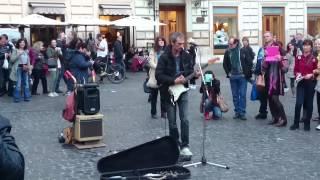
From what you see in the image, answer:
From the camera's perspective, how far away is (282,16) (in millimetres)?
32688

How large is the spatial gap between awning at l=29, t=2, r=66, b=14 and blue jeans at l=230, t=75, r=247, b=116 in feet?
53.9

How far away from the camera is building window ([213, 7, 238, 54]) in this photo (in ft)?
102

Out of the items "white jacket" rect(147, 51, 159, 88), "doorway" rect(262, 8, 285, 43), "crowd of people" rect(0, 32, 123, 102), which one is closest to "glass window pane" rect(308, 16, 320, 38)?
"doorway" rect(262, 8, 285, 43)

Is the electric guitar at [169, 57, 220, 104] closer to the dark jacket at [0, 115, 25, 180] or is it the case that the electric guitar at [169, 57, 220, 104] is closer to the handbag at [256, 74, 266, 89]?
the handbag at [256, 74, 266, 89]

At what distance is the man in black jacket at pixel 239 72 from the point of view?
35.9ft

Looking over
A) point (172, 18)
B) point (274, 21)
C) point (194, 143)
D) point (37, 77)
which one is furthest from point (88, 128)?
point (274, 21)

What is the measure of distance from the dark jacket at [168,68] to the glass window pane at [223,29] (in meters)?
23.8

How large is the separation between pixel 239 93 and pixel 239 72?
0.42 metres

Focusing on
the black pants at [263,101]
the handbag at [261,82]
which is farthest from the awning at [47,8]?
the handbag at [261,82]

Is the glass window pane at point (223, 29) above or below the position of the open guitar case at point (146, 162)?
above

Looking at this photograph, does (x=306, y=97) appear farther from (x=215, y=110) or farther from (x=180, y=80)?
(x=180, y=80)

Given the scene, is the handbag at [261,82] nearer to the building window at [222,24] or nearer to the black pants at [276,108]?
the black pants at [276,108]

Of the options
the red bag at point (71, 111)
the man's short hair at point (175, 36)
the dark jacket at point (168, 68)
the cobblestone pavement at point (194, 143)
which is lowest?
the cobblestone pavement at point (194, 143)

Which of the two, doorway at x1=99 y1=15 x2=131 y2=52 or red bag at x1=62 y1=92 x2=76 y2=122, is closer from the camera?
red bag at x1=62 y1=92 x2=76 y2=122
